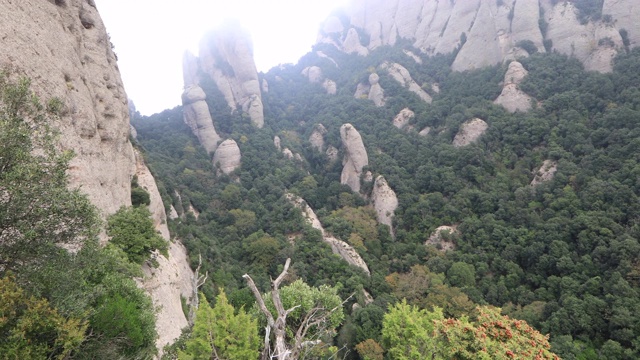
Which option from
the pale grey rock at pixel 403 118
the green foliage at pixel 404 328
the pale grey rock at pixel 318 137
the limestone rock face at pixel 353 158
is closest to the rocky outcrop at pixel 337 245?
the limestone rock face at pixel 353 158

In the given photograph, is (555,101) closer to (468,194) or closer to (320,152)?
(468,194)

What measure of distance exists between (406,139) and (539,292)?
3969 centimetres

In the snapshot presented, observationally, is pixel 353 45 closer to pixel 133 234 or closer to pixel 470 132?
pixel 470 132

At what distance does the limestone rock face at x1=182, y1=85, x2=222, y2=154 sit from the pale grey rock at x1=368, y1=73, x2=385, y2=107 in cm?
4086

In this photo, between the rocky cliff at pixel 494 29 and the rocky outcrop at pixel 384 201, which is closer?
the rocky outcrop at pixel 384 201

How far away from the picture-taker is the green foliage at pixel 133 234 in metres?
19.2

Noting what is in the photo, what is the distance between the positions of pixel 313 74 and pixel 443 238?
3113 inches

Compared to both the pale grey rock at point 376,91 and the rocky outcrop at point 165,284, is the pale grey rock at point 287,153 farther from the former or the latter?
the rocky outcrop at point 165,284

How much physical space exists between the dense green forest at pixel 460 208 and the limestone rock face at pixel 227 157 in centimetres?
212

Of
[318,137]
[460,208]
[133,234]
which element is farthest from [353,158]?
[133,234]

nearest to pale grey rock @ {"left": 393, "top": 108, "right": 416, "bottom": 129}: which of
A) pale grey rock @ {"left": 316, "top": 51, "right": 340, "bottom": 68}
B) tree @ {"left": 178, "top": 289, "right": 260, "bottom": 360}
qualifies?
pale grey rock @ {"left": 316, "top": 51, "right": 340, "bottom": 68}

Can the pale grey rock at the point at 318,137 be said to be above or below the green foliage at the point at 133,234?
above

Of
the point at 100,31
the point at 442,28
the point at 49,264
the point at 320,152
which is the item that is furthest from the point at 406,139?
the point at 49,264

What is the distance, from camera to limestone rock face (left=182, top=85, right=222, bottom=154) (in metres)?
72.9
